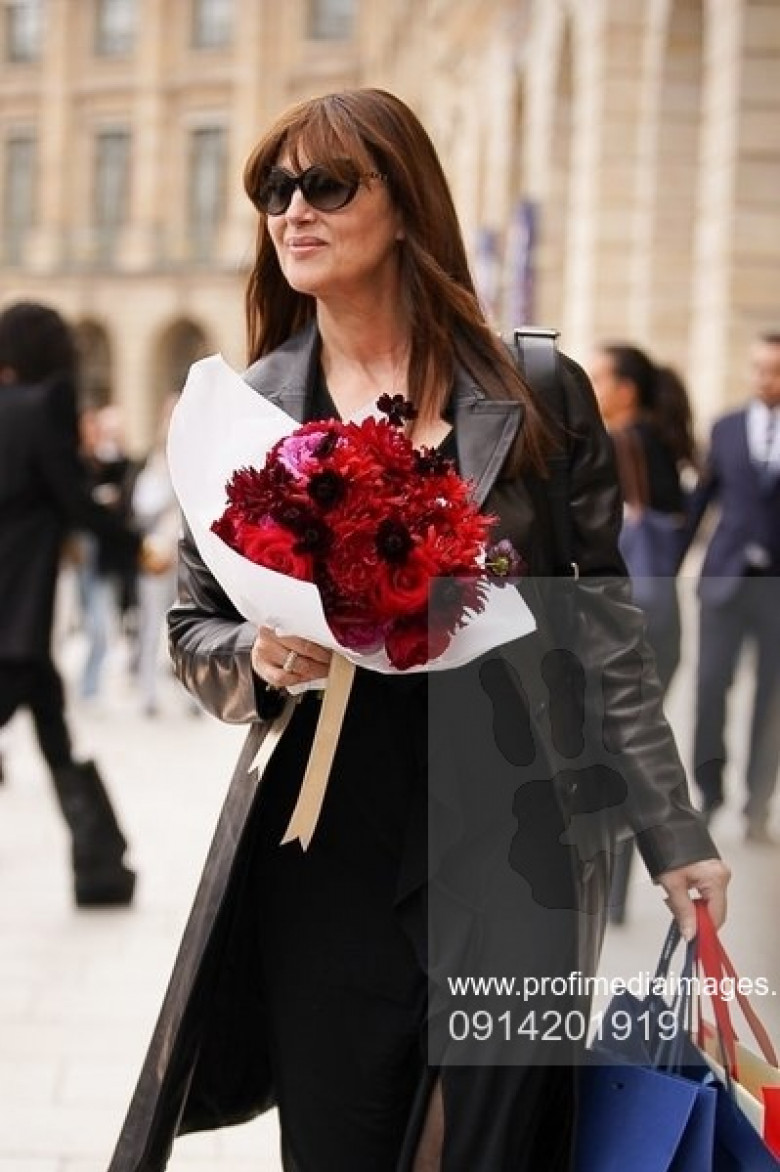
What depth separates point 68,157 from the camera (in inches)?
2371

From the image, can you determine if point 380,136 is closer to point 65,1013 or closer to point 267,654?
point 267,654

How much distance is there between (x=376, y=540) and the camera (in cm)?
233

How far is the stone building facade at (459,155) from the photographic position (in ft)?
48.0

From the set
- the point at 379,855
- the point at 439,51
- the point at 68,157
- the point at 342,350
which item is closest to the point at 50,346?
the point at 342,350

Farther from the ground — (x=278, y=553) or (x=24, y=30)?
(x=24, y=30)

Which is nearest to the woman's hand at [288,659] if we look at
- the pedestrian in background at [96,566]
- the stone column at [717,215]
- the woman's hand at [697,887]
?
the woman's hand at [697,887]

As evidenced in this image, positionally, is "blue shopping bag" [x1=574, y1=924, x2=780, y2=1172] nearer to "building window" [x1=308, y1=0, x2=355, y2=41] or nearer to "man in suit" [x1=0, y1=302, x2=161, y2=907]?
"man in suit" [x1=0, y1=302, x2=161, y2=907]

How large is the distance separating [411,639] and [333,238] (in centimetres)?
70

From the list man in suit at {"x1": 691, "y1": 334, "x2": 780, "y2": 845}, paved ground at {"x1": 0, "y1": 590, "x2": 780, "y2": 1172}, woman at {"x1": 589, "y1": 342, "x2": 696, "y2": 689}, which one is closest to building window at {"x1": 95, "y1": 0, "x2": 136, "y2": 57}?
paved ground at {"x1": 0, "y1": 590, "x2": 780, "y2": 1172}

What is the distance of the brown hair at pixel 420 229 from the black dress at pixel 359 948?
437 millimetres

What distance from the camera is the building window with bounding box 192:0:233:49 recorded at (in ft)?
193

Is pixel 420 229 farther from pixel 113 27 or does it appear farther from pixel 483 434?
pixel 113 27

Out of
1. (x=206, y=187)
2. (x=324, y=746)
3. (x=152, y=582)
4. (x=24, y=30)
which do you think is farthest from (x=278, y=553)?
(x=24, y=30)

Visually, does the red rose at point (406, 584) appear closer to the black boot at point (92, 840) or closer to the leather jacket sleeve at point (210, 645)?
the leather jacket sleeve at point (210, 645)
